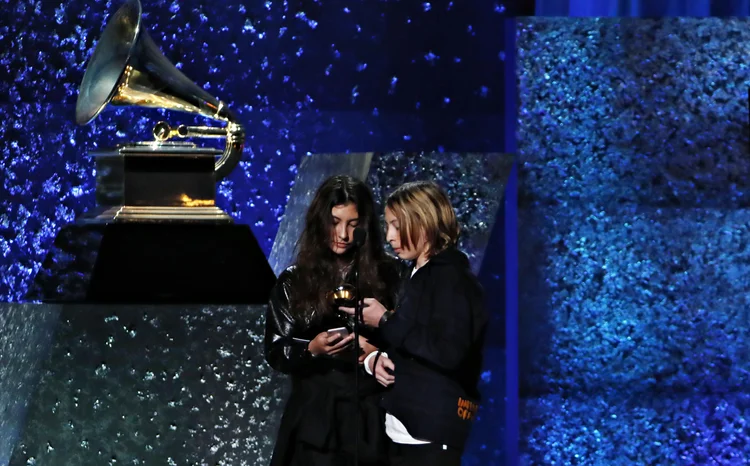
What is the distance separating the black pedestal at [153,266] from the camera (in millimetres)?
2771

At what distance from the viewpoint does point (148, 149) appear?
2910 mm

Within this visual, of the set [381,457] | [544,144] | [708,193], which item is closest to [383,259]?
[381,457]

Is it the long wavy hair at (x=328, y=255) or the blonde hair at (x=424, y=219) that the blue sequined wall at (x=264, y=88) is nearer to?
the long wavy hair at (x=328, y=255)

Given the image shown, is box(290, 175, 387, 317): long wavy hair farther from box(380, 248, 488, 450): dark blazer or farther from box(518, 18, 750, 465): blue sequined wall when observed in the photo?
box(518, 18, 750, 465): blue sequined wall

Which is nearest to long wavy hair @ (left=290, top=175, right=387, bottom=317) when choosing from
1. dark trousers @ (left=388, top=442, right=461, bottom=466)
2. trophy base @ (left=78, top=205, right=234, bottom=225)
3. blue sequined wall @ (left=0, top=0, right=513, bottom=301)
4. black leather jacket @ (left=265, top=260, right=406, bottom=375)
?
black leather jacket @ (left=265, top=260, right=406, bottom=375)

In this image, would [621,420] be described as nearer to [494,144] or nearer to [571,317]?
[571,317]

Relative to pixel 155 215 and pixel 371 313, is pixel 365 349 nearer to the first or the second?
pixel 371 313

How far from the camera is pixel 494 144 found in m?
3.86

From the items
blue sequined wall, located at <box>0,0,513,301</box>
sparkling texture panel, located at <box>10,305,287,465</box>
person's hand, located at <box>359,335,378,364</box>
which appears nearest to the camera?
person's hand, located at <box>359,335,378,364</box>

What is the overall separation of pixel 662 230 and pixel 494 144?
61 centimetres

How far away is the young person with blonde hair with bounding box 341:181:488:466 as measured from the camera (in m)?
2.24

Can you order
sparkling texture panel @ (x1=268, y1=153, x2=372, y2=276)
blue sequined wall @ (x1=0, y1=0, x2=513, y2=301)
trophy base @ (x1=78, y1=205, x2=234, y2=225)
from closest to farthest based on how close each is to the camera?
trophy base @ (x1=78, y1=205, x2=234, y2=225)
sparkling texture panel @ (x1=268, y1=153, x2=372, y2=276)
blue sequined wall @ (x1=0, y1=0, x2=513, y2=301)

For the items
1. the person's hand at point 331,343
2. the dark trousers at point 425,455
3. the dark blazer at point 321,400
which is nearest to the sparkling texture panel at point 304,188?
the dark blazer at point 321,400

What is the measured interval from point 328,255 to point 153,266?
525 millimetres
